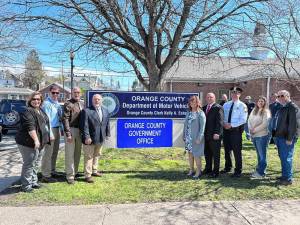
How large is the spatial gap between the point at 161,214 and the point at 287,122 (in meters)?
3.31

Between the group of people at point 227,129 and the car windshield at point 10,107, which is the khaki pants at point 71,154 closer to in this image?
the group of people at point 227,129

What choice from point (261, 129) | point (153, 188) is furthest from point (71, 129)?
point (261, 129)

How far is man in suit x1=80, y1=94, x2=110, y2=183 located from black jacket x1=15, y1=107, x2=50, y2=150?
0.82 meters

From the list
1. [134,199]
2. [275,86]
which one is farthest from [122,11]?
[275,86]

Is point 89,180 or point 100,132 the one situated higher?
point 100,132

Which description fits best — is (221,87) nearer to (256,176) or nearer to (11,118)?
(11,118)

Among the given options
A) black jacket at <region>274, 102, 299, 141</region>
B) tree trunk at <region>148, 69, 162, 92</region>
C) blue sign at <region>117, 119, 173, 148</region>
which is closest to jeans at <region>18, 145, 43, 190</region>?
blue sign at <region>117, 119, 173, 148</region>

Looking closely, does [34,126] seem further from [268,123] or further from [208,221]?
[268,123]

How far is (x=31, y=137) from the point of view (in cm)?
Answer: 636

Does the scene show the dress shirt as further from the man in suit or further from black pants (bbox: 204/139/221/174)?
the man in suit

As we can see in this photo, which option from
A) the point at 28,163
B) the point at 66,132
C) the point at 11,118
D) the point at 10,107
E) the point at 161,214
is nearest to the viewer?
the point at 161,214

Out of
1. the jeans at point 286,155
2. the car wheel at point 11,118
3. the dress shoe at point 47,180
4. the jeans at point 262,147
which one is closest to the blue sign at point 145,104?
the jeans at point 262,147

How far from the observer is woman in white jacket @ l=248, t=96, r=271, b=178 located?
761cm

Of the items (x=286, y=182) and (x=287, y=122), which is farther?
(x=286, y=182)
